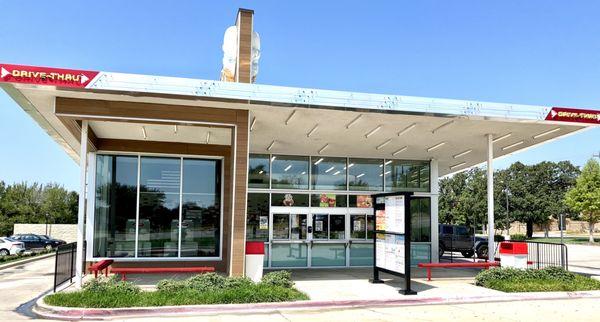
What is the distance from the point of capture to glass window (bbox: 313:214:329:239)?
58.5 ft

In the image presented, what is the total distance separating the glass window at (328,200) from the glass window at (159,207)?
4816mm

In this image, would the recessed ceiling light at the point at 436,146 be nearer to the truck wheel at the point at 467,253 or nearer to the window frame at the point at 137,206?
the window frame at the point at 137,206

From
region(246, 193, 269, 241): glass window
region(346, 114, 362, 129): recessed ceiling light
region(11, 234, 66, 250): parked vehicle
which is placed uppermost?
region(346, 114, 362, 129): recessed ceiling light

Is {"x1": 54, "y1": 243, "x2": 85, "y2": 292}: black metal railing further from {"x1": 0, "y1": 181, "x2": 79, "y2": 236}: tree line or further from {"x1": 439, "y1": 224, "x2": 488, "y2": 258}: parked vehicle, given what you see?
{"x1": 0, "y1": 181, "x2": 79, "y2": 236}: tree line

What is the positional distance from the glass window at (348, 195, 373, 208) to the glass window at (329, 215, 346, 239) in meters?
0.62

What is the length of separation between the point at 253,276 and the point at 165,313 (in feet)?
9.77

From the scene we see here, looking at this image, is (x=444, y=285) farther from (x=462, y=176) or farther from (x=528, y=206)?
(x=462, y=176)

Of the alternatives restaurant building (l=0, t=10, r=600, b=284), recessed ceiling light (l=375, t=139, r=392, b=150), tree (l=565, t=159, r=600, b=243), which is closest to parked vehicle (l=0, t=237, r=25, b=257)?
restaurant building (l=0, t=10, r=600, b=284)

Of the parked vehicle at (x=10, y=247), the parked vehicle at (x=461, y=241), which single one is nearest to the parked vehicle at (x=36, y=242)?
the parked vehicle at (x=10, y=247)

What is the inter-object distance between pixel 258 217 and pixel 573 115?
10.2 meters

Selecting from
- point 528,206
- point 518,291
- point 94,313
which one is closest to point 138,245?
point 94,313

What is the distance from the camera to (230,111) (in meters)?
12.2

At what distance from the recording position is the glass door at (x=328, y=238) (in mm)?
17703

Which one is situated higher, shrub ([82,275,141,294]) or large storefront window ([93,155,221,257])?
large storefront window ([93,155,221,257])
